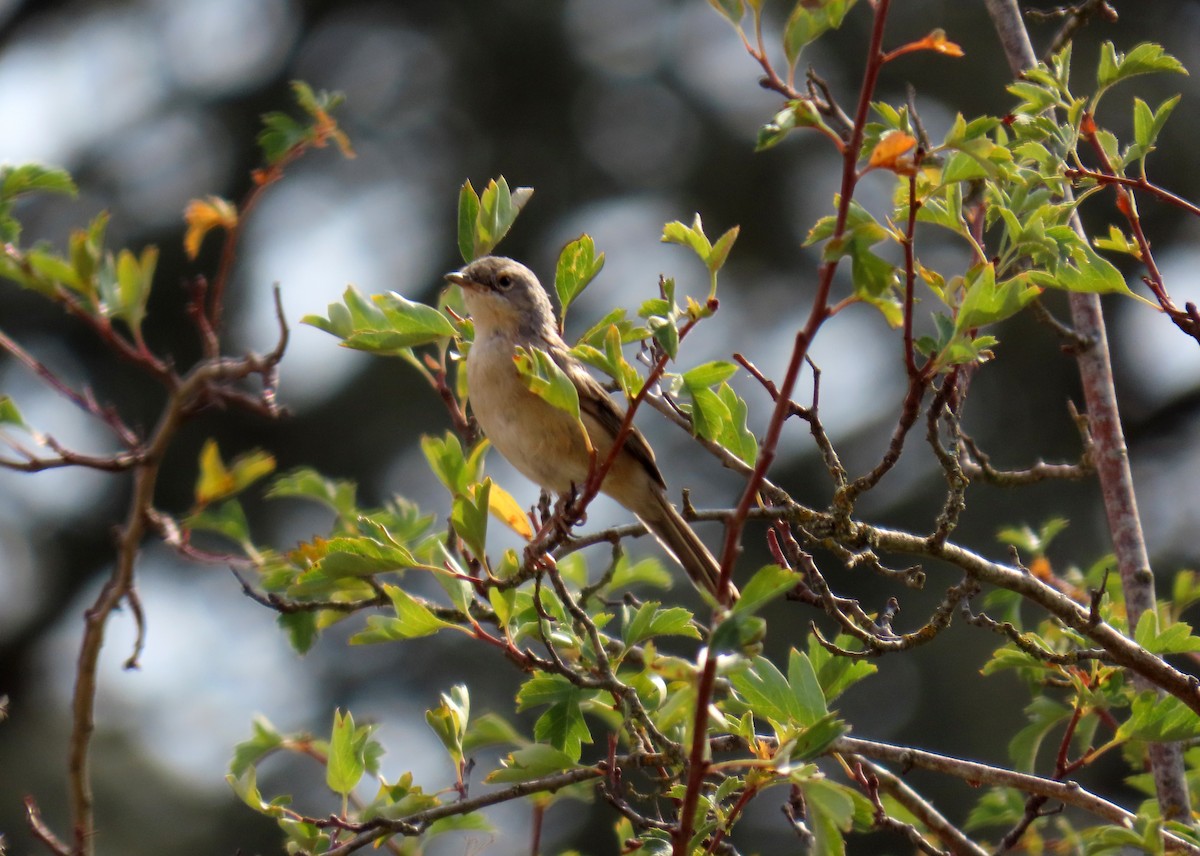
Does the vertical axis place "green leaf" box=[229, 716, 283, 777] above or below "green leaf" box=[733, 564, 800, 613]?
below

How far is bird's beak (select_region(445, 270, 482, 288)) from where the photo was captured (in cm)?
366

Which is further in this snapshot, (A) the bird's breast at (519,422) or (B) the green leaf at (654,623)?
(A) the bird's breast at (519,422)

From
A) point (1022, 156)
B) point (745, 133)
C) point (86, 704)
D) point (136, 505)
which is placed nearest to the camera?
point (1022, 156)

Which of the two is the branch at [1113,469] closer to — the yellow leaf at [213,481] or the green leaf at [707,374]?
the green leaf at [707,374]

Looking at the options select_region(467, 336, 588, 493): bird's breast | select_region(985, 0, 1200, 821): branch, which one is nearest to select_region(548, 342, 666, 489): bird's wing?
select_region(467, 336, 588, 493): bird's breast

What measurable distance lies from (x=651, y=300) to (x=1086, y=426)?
1.71m

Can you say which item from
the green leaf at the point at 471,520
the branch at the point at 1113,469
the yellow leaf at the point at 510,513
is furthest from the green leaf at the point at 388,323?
the branch at the point at 1113,469

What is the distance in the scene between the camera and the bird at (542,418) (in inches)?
156

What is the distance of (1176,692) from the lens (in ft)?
7.78

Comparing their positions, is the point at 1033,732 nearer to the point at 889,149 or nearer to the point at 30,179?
the point at 889,149

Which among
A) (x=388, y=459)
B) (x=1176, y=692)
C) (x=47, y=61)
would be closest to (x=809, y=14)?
(x=1176, y=692)

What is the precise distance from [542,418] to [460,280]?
0.49m

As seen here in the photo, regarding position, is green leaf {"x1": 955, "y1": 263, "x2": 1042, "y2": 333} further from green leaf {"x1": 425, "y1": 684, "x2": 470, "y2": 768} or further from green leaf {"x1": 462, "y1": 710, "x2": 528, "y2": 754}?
green leaf {"x1": 462, "y1": 710, "x2": 528, "y2": 754}

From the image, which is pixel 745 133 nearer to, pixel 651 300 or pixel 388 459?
pixel 388 459
